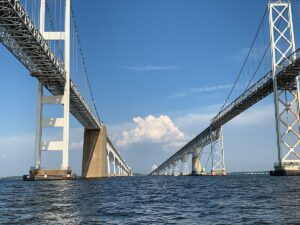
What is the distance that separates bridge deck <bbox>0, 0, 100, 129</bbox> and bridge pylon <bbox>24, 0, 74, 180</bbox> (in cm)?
194

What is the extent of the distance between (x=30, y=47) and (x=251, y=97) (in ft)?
114

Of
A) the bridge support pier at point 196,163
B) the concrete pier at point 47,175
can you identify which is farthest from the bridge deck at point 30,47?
the bridge support pier at point 196,163

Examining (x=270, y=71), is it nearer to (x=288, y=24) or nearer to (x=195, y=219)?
(x=288, y=24)

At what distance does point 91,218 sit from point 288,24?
4799 centimetres

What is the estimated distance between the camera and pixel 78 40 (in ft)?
242

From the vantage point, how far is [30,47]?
152 ft

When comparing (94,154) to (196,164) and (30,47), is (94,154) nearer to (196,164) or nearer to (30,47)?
(196,164)

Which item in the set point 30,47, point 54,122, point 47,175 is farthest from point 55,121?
point 30,47

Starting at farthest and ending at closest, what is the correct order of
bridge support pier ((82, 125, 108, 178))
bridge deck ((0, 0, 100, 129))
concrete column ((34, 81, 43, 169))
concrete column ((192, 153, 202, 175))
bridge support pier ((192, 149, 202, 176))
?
1. bridge support pier ((192, 149, 202, 176))
2. concrete column ((192, 153, 202, 175))
3. bridge support pier ((82, 125, 108, 178))
4. concrete column ((34, 81, 43, 169))
5. bridge deck ((0, 0, 100, 129))

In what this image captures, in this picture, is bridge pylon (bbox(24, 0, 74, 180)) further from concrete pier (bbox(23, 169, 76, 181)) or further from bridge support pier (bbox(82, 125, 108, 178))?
bridge support pier (bbox(82, 125, 108, 178))

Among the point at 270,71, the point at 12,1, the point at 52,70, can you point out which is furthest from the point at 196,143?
the point at 12,1

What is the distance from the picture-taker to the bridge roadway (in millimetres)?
52281

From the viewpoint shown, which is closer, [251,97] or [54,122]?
[54,122]

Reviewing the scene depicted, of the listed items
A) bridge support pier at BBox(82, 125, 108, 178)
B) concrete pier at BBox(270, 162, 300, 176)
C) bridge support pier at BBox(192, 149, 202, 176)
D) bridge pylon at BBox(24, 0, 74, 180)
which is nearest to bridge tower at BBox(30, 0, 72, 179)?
bridge pylon at BBox(24, 0, 74, 180)
